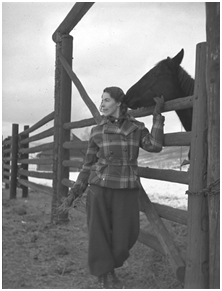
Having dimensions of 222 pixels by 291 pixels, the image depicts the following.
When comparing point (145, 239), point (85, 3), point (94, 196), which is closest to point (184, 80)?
point (94, 196)

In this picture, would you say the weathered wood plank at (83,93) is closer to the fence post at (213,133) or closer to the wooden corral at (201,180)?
the wooden corral at (201,180)

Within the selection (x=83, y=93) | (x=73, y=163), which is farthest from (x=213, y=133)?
(x=73, y=163)

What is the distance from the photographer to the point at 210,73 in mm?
2469

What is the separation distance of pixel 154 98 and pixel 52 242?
2.90 meters

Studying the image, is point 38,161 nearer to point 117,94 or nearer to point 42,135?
point 42,135

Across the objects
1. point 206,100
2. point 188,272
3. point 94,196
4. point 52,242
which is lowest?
point 52,242

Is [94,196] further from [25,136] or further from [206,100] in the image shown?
[25,136]

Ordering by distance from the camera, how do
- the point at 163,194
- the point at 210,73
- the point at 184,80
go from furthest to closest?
the point at 163,194 → the point at 184,80 → the point at 210,73

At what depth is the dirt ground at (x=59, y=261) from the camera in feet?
11.2

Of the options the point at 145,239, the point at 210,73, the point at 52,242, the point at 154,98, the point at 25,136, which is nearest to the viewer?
the point at 210,73

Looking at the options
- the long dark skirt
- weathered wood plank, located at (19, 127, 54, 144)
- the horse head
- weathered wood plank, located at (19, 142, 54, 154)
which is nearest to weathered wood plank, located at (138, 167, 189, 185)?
the long dark skirt

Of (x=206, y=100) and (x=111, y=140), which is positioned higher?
(x=206, y=100)

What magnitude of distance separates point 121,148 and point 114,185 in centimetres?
33

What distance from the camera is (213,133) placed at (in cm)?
246
